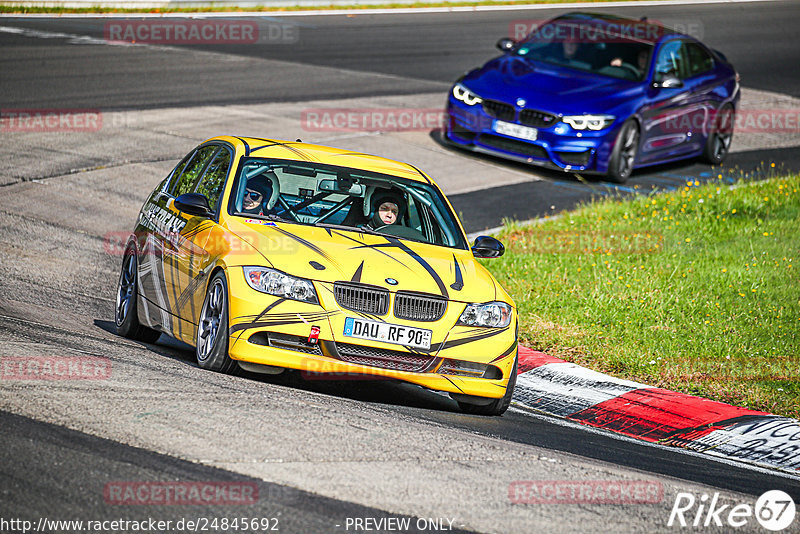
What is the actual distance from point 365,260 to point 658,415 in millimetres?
2520

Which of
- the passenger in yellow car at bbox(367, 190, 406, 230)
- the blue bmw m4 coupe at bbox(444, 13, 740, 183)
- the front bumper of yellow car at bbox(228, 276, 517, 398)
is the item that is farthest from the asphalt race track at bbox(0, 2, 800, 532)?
the passenger in yellow car at bbox(367, 190, 406, 230)

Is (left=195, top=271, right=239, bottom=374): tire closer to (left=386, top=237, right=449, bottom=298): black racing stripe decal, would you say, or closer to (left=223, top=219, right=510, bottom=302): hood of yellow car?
(left=223, top=219, right=510, bottom=302): hood of yellow car

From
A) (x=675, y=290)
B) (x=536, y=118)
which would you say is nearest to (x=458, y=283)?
(x=675, y=290)

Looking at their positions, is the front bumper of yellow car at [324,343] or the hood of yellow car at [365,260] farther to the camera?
the hood of yellow car at [365,260]

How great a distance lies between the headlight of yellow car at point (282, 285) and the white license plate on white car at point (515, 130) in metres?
9.22

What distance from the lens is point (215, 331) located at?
7312 millimetres

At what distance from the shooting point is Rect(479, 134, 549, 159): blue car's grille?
52.3ft

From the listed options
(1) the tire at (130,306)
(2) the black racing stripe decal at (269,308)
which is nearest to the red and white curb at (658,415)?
(2) the black racing stripe decal at (269,308)

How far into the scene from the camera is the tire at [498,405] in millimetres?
7648

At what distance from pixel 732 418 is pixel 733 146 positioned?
12.6m

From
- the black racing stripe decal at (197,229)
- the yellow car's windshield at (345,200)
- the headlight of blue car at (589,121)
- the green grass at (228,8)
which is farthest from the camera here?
the green grass at (228,8)

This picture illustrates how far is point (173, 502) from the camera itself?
4.82 metres

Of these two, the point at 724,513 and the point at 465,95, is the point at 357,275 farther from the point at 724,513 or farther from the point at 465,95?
the point at 465,95

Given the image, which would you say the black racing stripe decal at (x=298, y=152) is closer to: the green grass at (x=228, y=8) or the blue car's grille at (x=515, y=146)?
the blue car's grille at (x=515, y=146)
